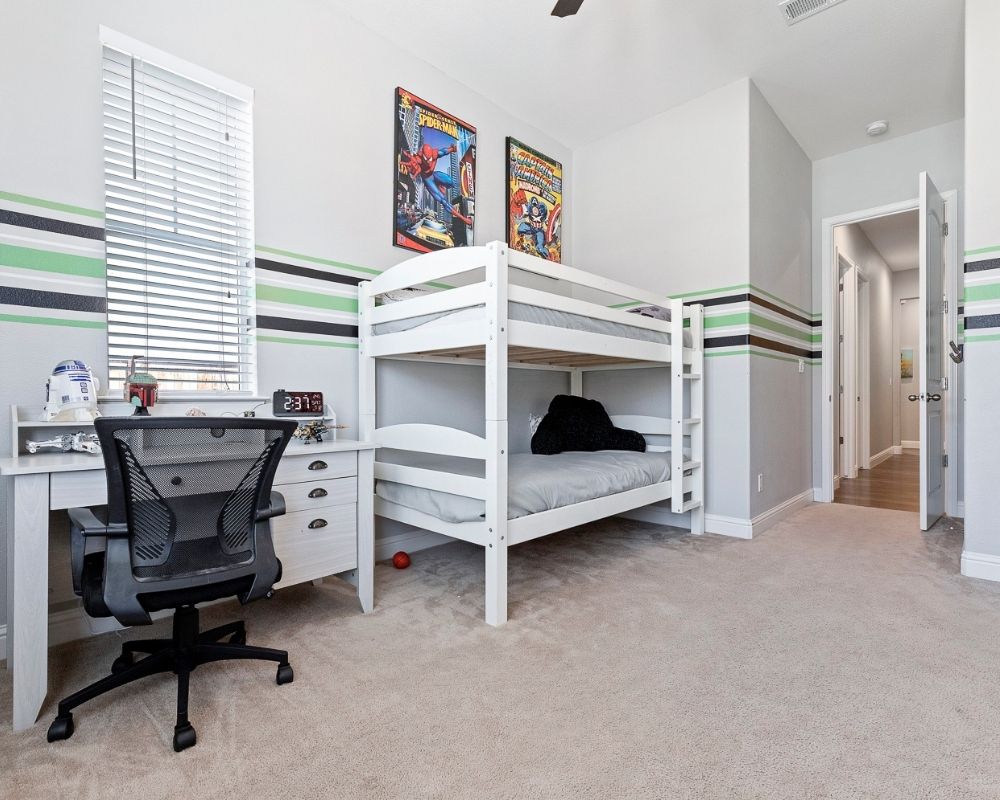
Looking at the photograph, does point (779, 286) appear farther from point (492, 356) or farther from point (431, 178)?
point (492, 356)

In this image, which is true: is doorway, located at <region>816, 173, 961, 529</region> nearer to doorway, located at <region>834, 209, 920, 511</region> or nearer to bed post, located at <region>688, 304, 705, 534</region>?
doorway, located at <region>834, 209, 920, 511</region>

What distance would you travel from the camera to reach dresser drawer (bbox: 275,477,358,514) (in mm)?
1966

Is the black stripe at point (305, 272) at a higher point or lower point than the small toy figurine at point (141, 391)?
higher

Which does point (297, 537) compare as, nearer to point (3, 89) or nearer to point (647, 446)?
point (3, 89)

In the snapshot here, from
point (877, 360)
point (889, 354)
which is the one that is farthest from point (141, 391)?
point (889, 354)

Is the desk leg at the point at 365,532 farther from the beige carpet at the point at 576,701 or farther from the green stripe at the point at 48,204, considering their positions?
the green stripe at the point at 48,204

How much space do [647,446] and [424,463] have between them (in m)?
1.62

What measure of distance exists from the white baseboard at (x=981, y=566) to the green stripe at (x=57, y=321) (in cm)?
398

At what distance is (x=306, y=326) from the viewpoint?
2.55 meters

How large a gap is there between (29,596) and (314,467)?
86 cm

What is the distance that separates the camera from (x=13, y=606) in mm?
1402

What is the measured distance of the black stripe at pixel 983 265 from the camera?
8.48 feet

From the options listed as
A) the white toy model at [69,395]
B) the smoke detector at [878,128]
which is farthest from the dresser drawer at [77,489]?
the smoke detector at [878,128]

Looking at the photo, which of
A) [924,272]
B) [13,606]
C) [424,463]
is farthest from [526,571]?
[924,272]
